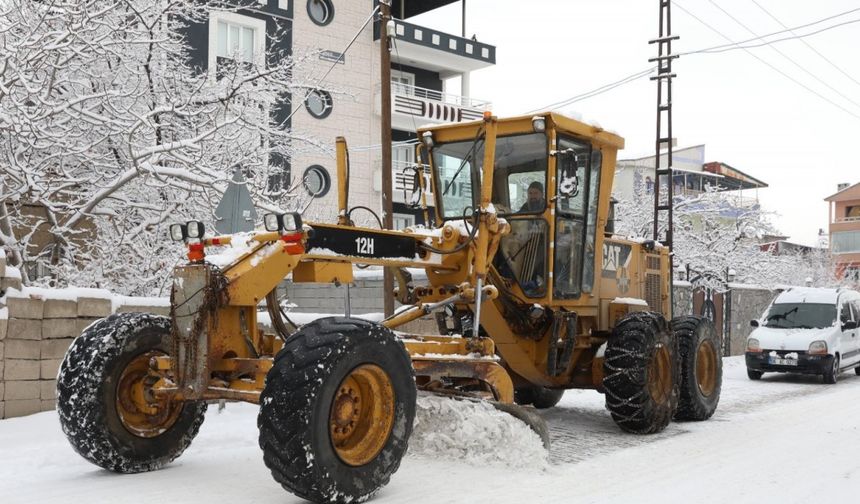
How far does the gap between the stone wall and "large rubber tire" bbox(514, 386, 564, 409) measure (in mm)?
4909

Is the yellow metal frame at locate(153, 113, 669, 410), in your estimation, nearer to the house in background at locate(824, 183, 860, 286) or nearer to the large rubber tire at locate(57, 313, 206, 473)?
the large rubber tire at locate(57, 313, 206, 473)

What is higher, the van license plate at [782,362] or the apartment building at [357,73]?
the apartment building at [357,73]

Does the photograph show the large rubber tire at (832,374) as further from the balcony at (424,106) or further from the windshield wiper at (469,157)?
the balcony at (424,106)

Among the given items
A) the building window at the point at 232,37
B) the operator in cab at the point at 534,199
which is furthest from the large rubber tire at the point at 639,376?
the building window at the point at 232,37

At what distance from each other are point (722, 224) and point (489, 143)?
24.7m

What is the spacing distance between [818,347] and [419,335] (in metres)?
10.5

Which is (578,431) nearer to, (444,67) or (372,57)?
(372,57)

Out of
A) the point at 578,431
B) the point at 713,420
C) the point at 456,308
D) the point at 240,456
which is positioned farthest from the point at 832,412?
the point at 240,456

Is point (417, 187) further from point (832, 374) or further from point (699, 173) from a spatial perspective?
point (699, 173)

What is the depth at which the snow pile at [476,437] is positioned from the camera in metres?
6.54

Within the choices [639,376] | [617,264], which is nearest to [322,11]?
[617,264]

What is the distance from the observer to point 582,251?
8.91 meters

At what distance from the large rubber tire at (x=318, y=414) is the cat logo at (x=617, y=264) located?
4.64 m

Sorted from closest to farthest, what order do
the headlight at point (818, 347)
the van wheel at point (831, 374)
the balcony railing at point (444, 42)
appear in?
1. the van wheel at point (831, 374)
2. the headlight at point (818, 347)
3. the balcony railing at point (444, 42)
